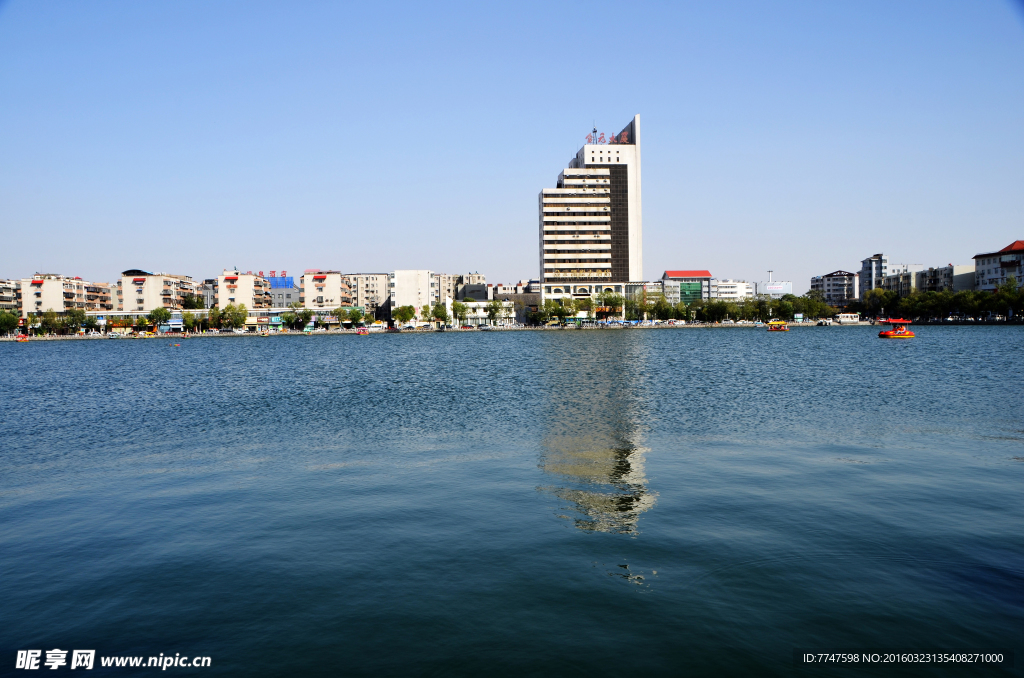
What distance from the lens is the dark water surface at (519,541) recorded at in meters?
11.4

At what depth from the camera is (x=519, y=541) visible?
15992 mm

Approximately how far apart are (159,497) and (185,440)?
1157 centimetres

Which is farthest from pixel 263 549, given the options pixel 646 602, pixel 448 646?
pixel 646 602

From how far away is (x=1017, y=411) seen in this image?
116 ft

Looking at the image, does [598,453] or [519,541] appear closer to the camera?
[519,541]

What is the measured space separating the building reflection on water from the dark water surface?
0.54 ft

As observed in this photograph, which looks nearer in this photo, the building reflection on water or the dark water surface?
the dark water surface

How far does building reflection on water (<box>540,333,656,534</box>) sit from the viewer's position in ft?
60.4

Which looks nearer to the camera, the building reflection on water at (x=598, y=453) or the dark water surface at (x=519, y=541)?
the dark water surface at (x=519, y=541)

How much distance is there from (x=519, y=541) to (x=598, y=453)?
10844mm

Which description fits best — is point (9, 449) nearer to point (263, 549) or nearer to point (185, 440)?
point (185, 440)

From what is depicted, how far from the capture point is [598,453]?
26.3 metres

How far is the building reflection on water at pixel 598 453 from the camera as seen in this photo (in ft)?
60.4

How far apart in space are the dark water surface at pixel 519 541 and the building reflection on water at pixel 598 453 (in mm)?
164
